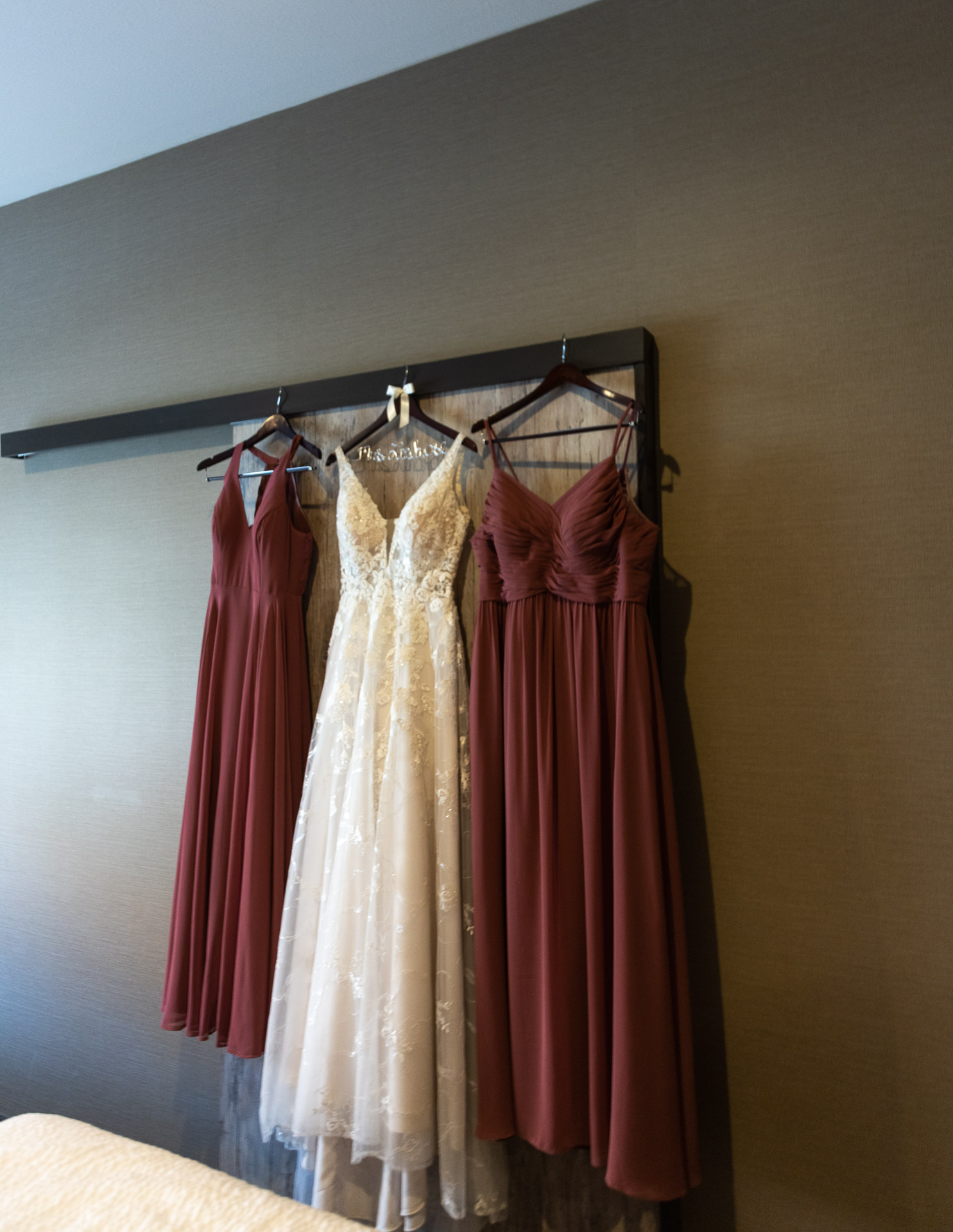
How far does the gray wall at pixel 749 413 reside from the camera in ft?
4.62

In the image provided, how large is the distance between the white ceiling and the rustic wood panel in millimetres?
832

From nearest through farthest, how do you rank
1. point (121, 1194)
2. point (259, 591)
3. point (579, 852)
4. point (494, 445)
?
1. point (121, 1194)
2. point (579, 852)
3. point (494, 445)
4. point (259, 591)

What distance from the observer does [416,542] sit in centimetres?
168

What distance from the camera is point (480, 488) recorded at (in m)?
1.74

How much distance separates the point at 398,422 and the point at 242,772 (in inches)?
33.8

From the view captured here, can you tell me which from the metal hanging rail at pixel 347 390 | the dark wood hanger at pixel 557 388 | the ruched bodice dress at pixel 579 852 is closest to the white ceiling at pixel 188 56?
the metal hanging rail at pixel 347 390

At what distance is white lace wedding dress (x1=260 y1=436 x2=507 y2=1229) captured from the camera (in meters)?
1.48

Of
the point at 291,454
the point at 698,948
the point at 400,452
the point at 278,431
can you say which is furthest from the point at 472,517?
the point at 698,948

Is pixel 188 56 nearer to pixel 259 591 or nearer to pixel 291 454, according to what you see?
pixel 291 454

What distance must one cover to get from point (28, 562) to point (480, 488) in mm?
1579

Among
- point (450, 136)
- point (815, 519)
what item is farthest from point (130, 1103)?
point (450, 136)

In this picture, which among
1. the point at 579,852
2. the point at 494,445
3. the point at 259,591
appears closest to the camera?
the point at 579,852

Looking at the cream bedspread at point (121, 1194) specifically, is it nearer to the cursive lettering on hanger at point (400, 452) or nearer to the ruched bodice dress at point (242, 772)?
the ruched bodice dress at point (242, 772)

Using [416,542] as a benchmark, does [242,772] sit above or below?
below
